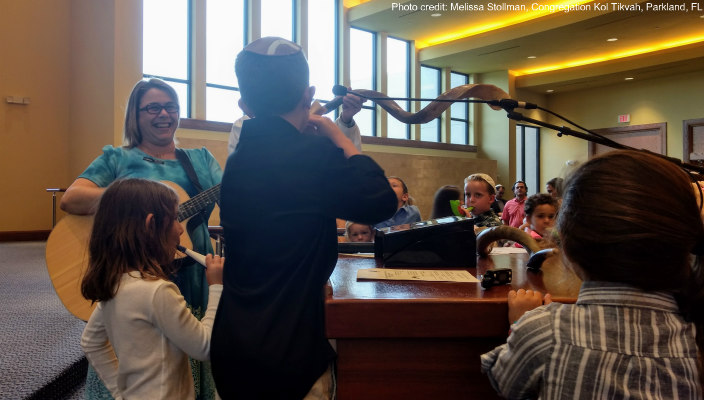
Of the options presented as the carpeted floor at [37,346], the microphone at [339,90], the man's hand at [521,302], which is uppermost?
the microphone at [339,90]

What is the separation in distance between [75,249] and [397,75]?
982 cm

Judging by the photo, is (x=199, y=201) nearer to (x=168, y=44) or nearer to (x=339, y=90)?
(x=339, y=90)

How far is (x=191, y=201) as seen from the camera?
171cm

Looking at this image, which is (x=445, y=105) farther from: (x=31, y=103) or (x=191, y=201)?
(x=31, y=103)

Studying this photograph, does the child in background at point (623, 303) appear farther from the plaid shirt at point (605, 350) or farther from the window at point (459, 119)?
the window at point (459, 119)

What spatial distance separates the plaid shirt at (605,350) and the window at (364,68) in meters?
9.55

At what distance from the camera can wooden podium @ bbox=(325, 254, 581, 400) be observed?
0.96 m

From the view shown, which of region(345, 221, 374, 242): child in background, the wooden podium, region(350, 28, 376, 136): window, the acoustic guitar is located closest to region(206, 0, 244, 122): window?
region(350, 28, 376, 136): window

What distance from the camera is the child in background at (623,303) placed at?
81 centimetres

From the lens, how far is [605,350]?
816mm

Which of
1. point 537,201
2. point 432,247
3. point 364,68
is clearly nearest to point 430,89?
point 364,68

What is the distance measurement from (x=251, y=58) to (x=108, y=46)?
7.00 metres

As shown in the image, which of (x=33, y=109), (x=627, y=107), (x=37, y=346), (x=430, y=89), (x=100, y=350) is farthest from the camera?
(x=430, y=89)

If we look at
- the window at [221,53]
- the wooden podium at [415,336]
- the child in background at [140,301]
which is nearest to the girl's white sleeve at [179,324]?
the child in background at [140,301]
